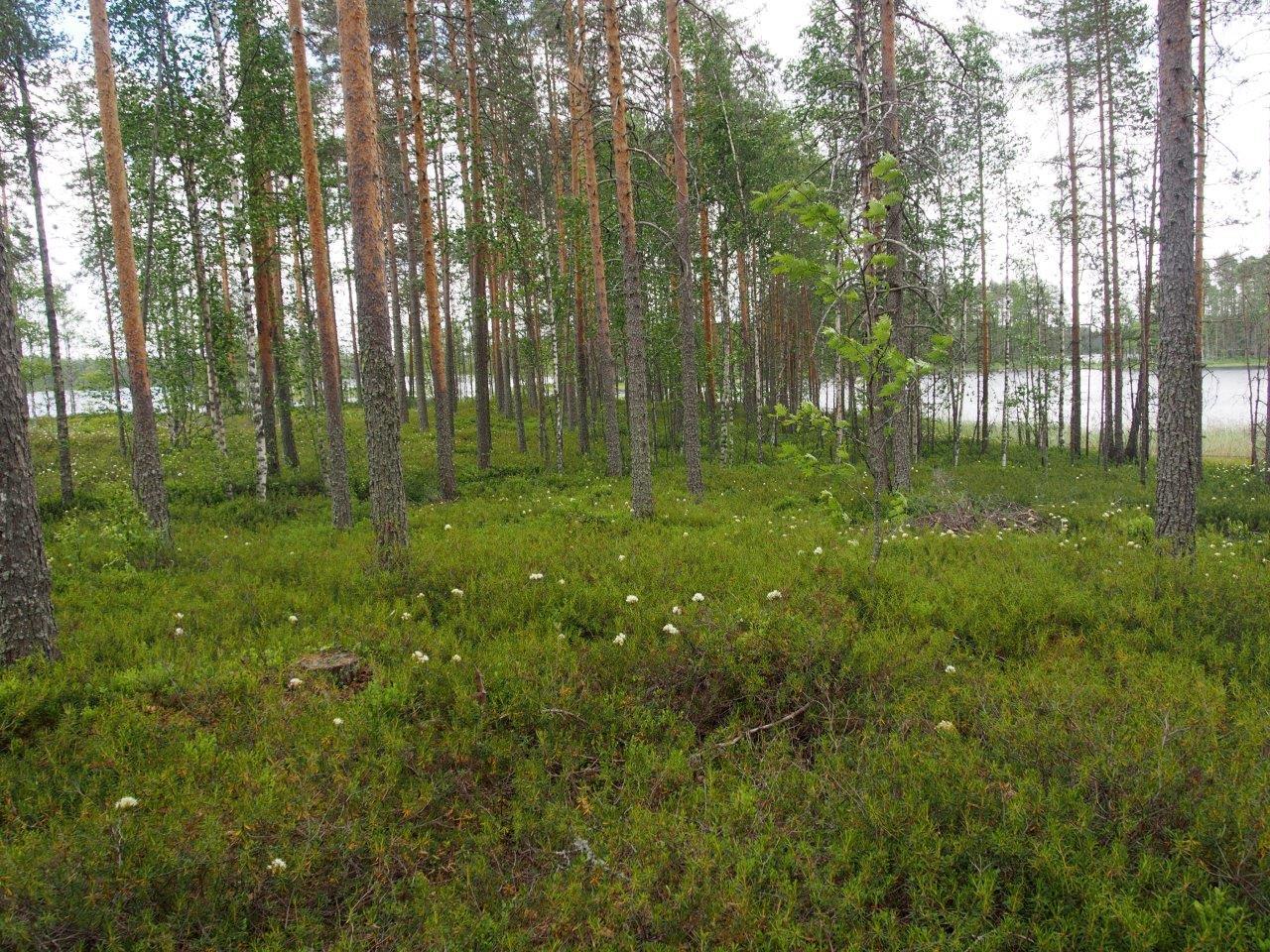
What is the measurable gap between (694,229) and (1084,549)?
18151 mm

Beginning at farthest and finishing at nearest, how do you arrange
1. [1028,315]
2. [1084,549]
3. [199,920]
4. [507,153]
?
[1028,315] < [507,153] < [1084,549] < [199,920]

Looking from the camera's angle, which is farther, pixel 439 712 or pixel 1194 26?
pixel 1194 26

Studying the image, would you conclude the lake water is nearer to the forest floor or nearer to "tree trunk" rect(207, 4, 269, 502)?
"tree trunk" rect(207, 4, 269, 502)

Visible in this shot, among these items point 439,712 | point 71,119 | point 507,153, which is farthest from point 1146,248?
point 71,119

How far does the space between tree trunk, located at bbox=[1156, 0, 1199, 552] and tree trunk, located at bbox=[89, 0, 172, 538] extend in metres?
13.5

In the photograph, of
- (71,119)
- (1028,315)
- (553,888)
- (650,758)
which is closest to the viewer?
(553,888)

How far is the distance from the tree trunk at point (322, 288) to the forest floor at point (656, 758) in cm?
456

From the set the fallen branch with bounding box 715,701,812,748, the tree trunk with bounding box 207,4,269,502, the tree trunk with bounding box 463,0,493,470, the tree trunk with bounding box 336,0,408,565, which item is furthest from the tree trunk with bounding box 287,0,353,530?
the fallen branch with bounding box 715,701,812,748

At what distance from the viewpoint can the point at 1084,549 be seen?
7828mm

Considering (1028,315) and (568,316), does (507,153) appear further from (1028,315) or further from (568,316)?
(1028,315)

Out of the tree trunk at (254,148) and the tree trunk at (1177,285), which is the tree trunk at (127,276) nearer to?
the tree trunk at (254,148)

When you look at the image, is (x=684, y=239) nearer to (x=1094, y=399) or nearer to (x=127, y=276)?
(x=127, y=276)

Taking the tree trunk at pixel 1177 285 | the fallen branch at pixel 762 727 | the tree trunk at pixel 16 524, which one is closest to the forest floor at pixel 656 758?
the fallen branch at pixel 762 727

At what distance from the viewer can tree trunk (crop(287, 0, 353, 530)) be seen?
11.5 meters
